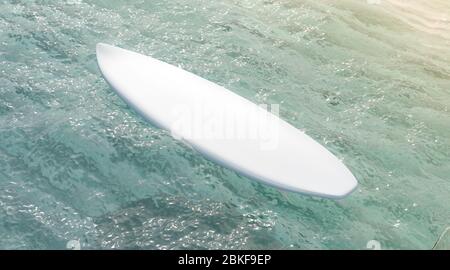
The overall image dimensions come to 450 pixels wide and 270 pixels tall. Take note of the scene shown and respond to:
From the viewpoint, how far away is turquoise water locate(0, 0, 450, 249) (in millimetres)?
2807

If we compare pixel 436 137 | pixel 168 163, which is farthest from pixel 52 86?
pixel 436 137

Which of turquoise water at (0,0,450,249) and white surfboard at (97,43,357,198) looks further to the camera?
white surfboard at (97,43,357,198)

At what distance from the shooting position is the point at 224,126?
323 cm

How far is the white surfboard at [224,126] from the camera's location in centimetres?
294

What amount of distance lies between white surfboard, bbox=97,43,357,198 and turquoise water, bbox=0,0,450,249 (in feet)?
0.58

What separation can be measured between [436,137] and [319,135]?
0.95 metres

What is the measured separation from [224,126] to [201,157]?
0.88 ft

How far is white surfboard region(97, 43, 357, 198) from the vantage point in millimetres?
2939

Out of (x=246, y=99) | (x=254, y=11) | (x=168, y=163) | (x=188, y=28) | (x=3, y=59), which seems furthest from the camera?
(x=254, y=11)

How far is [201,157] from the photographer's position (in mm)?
3246

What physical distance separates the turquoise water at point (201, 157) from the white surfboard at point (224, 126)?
18cm

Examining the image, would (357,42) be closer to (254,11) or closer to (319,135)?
(254,11)

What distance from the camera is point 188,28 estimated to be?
4551 mm

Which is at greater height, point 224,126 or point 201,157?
point 224,126
